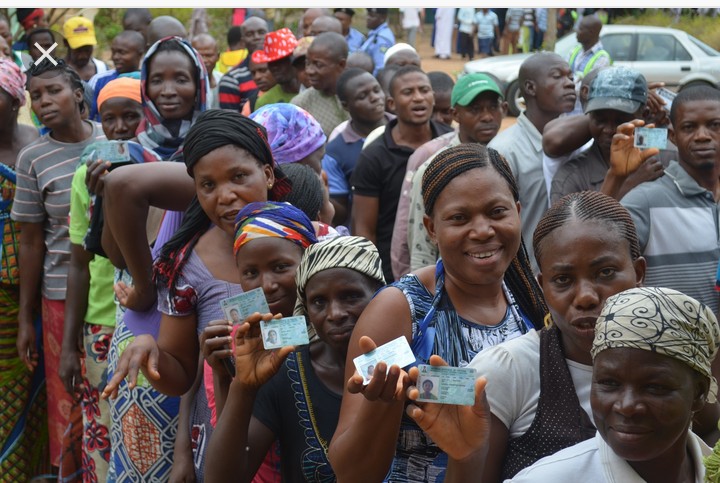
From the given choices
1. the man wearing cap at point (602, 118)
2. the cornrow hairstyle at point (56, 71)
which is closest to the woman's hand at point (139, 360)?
the man wearing cap at point (602, 118)

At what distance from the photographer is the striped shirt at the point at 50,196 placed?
5.32 meters

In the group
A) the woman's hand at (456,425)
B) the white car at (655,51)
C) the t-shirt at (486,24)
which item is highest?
the woman's hand at (456,425)

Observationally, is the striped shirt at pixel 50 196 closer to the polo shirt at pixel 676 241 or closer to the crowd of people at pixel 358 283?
the crowd of people at pixel 358 283

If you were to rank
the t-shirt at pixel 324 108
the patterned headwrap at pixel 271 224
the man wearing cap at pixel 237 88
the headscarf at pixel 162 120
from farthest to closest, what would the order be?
the man wearing cap at pixel 237 88
the t-shirt at pixel 324 108
the headscarf at pixel 162 120
the patterned headwrap at pixel 271 224

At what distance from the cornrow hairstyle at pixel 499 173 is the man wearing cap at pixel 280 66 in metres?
5.65

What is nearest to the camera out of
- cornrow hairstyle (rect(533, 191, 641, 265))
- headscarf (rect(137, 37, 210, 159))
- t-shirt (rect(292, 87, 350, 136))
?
cornrow hairstyle (rect(533, 191, 641, 265))

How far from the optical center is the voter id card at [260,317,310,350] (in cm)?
262

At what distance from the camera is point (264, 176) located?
352cm

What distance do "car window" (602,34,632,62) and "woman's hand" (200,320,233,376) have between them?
1648 cm

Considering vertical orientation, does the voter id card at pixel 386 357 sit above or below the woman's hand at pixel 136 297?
above

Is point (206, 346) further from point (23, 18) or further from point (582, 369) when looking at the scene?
point (23, 18)

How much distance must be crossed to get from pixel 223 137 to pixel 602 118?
2.38 metres

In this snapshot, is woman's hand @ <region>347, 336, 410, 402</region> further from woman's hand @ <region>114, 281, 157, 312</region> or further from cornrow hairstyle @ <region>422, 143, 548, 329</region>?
woman's hand @ <region>114, 281, 157, 312</region>

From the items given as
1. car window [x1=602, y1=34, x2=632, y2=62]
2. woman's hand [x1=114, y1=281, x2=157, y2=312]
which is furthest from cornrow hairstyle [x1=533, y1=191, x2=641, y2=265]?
car window [x1=602, y1=34, x2=632, y2=62]
